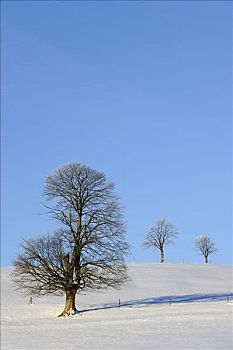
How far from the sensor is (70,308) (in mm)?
39219

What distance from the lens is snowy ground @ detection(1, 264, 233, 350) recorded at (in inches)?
925

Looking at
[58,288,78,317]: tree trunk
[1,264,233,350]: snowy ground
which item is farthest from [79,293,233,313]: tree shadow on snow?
[58,288,78,317]: tree trunk

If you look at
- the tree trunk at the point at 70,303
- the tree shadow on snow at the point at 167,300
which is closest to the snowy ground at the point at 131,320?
the tree shadow on snow at the point at 167,300

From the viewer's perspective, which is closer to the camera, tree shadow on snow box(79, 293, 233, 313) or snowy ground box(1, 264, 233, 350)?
snowy ground box(1, 264, 233, 350)

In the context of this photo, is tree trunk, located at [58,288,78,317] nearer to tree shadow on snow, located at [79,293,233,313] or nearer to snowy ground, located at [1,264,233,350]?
snowy ground, located at [1,264,233,350]

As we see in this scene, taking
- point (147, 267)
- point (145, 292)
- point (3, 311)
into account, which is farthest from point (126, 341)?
point (147, 267)

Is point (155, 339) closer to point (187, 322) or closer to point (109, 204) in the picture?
point (187, 322)

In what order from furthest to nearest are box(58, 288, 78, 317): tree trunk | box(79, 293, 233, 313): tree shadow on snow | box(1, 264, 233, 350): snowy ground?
1. box(79, 293, 233, 313): tree shadow on snow
2. box(58, 288, 78, 317): tree trunk
3. box(1, 264, 233, 350): snowy ground

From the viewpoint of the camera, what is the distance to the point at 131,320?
3181 cm

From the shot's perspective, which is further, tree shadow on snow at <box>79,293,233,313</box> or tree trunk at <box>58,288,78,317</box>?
tree shadow on snow at <box>79,293,233,313</box>

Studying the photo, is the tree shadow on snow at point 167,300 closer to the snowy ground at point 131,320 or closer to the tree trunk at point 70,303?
the snowy ground at point 131,320

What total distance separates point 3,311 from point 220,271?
144 feet

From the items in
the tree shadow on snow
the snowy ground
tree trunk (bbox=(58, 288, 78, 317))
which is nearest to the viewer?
the snowy ground

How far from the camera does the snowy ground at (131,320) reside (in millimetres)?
23500
